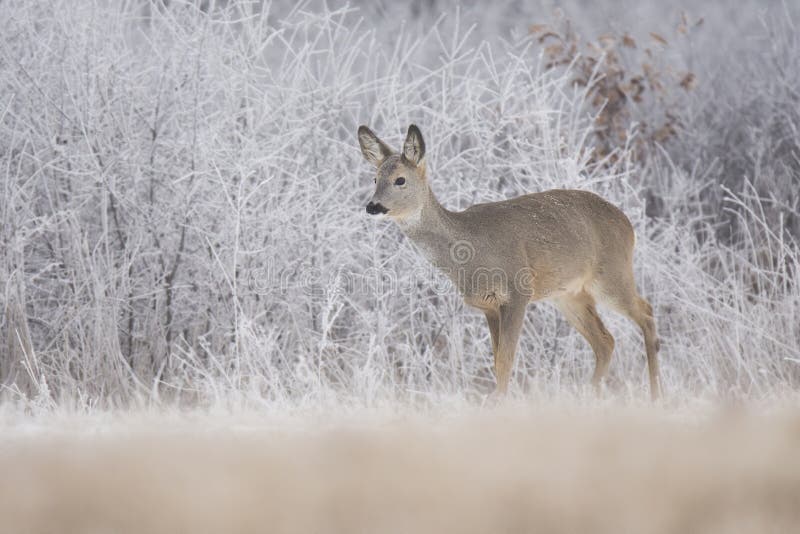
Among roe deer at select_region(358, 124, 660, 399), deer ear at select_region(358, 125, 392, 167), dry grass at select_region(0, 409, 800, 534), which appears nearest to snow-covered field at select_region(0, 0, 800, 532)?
roe deer at select_region(358, 124, 660, 399)

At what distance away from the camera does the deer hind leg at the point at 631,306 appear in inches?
237

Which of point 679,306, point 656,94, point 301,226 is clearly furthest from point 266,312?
point 656,94

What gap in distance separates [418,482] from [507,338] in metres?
3.02

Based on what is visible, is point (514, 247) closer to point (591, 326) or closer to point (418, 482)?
point (591, 326)

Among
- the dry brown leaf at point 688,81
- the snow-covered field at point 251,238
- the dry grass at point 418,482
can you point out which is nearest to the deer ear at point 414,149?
the snow-covered field at point 251,238

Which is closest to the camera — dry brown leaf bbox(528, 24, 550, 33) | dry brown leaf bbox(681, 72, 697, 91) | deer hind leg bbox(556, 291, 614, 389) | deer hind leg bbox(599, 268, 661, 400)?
deer hind leg bbox(599, 268, 661, 400)

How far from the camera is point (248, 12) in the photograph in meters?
7.32

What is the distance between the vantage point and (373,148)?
5.59m

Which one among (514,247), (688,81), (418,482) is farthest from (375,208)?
(688,81)

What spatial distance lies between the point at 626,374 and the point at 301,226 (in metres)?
2.41

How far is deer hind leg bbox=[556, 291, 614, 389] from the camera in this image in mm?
6219

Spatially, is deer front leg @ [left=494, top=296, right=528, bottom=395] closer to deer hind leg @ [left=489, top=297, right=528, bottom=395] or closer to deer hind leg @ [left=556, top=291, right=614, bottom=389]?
deer hind leg @ [left=489, top=297, right=528, bottom=395]

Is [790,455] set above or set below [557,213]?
below

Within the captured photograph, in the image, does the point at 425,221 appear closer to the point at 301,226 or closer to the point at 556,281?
the point at 556,281
